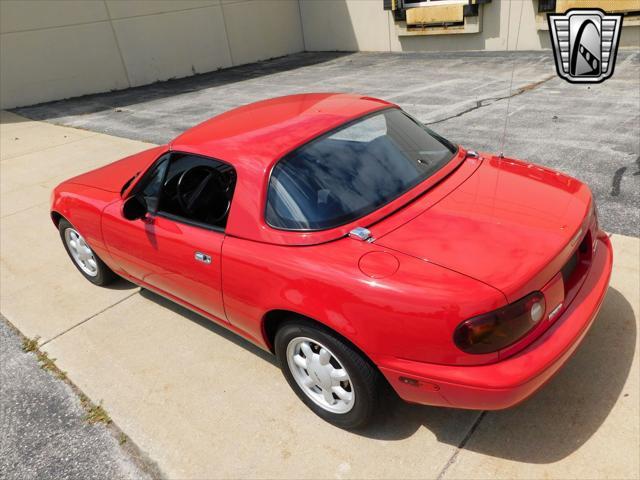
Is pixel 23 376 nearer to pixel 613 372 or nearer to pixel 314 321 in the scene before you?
pixel 314 321

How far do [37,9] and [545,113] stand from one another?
13.1 metres

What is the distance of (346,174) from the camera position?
9.01 ft

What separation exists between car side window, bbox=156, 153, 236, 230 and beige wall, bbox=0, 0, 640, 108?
43.3 feet

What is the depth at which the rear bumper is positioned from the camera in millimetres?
2107

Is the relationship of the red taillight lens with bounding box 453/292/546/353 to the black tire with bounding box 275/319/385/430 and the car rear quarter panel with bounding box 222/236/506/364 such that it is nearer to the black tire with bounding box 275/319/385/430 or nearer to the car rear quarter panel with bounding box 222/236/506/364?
the car rear quarter panel with bounding box 222/236/506/364

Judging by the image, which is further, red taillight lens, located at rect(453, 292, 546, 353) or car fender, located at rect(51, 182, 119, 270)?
car fender, located at rect(51, 182, 119, 270)

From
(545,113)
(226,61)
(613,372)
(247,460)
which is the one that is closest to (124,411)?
(247,460)

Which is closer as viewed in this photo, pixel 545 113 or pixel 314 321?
pixel 314 321

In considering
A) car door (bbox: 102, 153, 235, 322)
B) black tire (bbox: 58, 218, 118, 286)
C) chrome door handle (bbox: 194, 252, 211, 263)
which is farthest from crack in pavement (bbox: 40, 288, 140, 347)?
chrome door handle (bbox: 194, 252, 211, 263)

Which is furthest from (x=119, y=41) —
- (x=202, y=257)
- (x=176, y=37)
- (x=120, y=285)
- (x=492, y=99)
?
(x=202, y=257)

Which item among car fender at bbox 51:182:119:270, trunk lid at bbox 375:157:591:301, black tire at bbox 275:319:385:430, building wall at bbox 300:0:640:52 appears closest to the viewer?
trunk lid at bbox 375:157:591:301

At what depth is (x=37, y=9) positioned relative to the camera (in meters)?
13.5

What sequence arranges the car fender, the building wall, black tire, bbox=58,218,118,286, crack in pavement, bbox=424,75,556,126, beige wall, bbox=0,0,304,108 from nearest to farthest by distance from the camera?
the car fender
black tire, bbox=58,218,118,286
crack in pavement, bbox=424,75,556,126
beige wall, bbox=0,0,304,108
the building wall

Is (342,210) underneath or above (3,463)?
above
